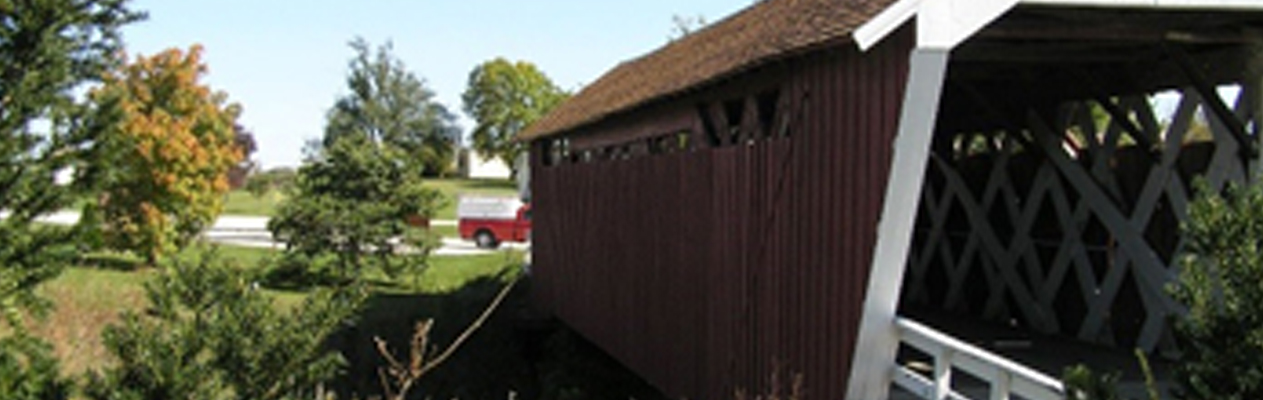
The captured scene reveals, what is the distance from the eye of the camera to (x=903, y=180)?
600cm

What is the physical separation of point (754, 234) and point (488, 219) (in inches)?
1050

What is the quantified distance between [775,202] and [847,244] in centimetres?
123

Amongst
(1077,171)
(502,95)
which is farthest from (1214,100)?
(502,95)

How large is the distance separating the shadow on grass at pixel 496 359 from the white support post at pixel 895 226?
24.4ft

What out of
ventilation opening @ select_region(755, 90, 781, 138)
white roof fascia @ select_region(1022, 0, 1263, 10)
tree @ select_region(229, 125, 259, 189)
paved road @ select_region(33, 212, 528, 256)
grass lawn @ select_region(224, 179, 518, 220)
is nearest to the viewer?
white roof fascia @ select_region(1022, 0, 1263, 10)

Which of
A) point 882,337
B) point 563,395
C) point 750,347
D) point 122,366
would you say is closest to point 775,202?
point 750,347

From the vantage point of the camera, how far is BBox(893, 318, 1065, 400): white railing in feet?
17.0

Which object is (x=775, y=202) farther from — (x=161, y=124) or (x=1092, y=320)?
(x=161, y=124)

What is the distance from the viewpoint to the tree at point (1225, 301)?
13.6ft

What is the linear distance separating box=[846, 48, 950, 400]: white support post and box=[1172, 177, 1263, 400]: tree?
153 centimetres

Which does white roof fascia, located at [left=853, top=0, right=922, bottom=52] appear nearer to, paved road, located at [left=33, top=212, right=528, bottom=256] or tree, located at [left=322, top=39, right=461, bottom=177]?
paved road, located at [left=33, top=212, right=528, bottom=256]

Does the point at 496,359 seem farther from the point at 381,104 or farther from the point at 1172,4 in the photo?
the point at 381,104

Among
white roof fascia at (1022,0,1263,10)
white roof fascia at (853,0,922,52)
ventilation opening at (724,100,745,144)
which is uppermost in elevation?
white roof fascia at (1022,0,1263,10)

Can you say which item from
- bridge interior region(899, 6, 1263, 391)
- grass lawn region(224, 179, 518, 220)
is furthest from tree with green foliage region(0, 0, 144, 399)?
grass lawn region(224, 179, 518, 220)
